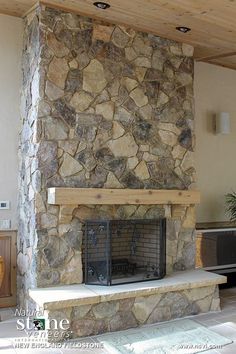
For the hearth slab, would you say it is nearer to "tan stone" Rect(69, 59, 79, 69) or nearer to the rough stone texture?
the rough stone texture

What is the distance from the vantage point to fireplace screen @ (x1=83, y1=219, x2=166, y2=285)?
3799 mm

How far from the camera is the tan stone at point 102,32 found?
3.96m

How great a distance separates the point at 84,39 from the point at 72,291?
2.59 m

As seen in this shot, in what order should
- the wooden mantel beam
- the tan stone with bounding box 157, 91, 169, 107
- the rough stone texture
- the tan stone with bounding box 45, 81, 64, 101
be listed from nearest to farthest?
the rough stone texture < the wooden mantel beam < the tan stone with bounding box 45, 81, 64, 101 < the tan stone with bounding box 157, 91, 169, 107

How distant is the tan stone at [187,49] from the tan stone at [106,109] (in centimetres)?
131

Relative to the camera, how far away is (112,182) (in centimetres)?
404

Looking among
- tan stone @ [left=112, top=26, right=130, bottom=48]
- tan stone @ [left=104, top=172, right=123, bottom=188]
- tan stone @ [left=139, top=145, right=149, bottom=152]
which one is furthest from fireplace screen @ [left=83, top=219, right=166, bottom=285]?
tan stone @ [left=112, top=26, right=130, bottom=48]

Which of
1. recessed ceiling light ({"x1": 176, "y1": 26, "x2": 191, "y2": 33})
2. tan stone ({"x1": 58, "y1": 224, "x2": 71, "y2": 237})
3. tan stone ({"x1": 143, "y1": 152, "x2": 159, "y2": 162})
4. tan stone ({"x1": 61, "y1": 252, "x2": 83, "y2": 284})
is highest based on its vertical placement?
recessed ceiling light ({"x1": 176, "y1": 26, "x2": 191, "y2": 33})

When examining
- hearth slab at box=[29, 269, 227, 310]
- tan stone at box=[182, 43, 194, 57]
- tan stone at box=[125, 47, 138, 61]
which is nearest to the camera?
hearth slab at box=[29, 269, 227, 310]

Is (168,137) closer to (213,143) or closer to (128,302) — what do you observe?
(213,143)

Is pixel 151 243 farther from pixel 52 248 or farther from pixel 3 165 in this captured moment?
pixel 3 165

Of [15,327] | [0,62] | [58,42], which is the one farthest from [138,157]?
[15,327]

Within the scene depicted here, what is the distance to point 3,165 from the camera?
4051mm

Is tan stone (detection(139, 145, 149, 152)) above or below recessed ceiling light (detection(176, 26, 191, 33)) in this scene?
below
